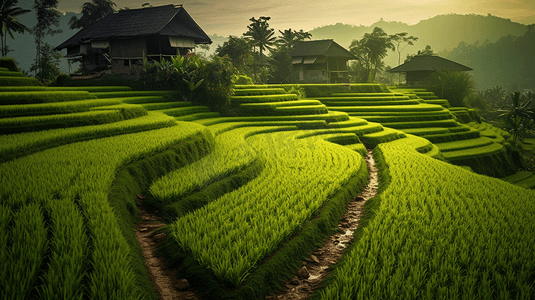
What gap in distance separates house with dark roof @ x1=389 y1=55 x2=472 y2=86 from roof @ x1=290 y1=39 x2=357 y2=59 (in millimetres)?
7173

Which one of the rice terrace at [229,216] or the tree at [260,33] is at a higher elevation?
the tree at [260,33]

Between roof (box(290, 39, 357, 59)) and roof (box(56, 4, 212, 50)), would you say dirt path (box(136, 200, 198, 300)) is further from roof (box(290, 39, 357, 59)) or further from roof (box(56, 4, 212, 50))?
roof (box(290, 39, 357, 59))

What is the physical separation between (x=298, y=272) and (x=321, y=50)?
32.1m

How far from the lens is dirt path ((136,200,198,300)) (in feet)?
10.6

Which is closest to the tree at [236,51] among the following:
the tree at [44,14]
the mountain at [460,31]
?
the tree at [44,14]

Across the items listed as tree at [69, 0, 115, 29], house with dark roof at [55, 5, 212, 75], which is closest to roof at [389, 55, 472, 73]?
house with dark roof at [55, 5, 212, 75]

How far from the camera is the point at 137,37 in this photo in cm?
1956

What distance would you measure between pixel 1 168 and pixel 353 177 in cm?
620

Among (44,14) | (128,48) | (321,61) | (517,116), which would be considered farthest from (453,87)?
(44,14)

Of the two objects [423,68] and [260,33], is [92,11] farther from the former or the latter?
[423,68]

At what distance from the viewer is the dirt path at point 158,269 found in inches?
127

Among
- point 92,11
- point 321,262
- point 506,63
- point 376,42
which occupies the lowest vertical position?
point 321,262

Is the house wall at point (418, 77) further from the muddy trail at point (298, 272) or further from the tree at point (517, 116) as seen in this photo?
the muddy trail at point (298, 272)

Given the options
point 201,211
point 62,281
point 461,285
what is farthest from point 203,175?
point 461,285
